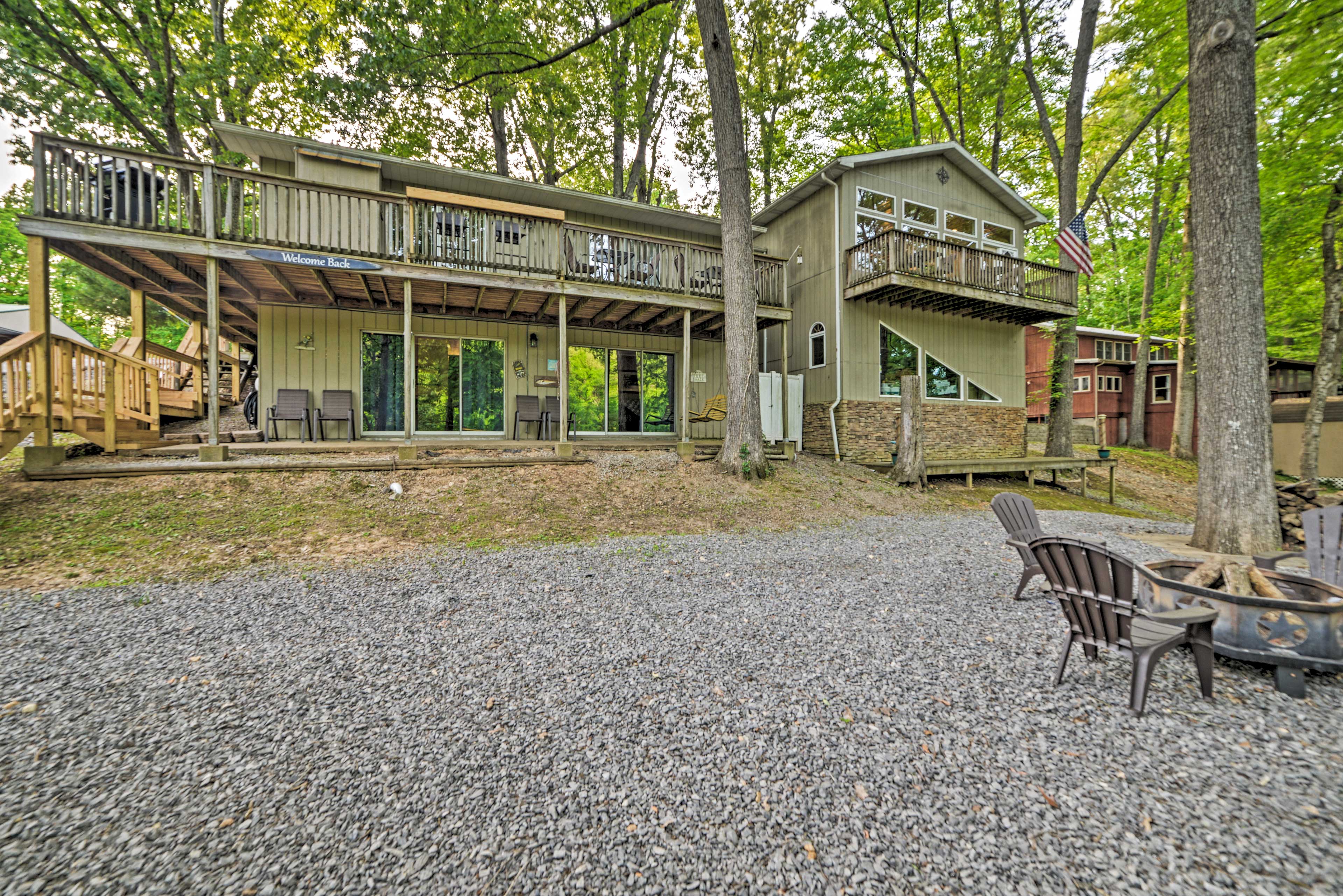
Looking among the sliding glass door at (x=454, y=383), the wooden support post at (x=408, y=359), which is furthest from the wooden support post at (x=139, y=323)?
the wooden support post at (x=408, y=359)

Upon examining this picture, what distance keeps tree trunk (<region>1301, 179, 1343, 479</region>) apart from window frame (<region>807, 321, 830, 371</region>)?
8776mm

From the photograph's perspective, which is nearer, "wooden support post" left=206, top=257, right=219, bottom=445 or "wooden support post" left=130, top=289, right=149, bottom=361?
"wooden support post" left=206, top=257, right=219, bottom=445

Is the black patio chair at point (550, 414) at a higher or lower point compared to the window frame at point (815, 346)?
lower

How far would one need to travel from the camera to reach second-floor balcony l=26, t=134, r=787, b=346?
21.0 feet

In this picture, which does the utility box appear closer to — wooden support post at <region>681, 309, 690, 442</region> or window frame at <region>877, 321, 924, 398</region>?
window frame at <region>877, 321, 924, 398</region>

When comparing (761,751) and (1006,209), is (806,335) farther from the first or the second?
(761,751)

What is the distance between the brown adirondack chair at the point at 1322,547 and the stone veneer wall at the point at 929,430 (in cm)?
722

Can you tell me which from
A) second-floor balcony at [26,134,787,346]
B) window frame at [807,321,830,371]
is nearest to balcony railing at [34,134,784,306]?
second-floor balcony at [26,134,787,346]

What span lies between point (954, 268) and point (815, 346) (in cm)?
366

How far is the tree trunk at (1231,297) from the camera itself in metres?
4.82

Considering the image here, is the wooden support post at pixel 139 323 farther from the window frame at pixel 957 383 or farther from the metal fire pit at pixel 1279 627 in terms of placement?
the window frame at pixel 957 383

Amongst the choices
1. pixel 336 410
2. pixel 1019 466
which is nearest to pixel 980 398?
pixel 1019 466

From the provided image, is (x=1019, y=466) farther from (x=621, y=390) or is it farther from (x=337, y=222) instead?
(x=337, y=222)

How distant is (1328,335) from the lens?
9.15m
